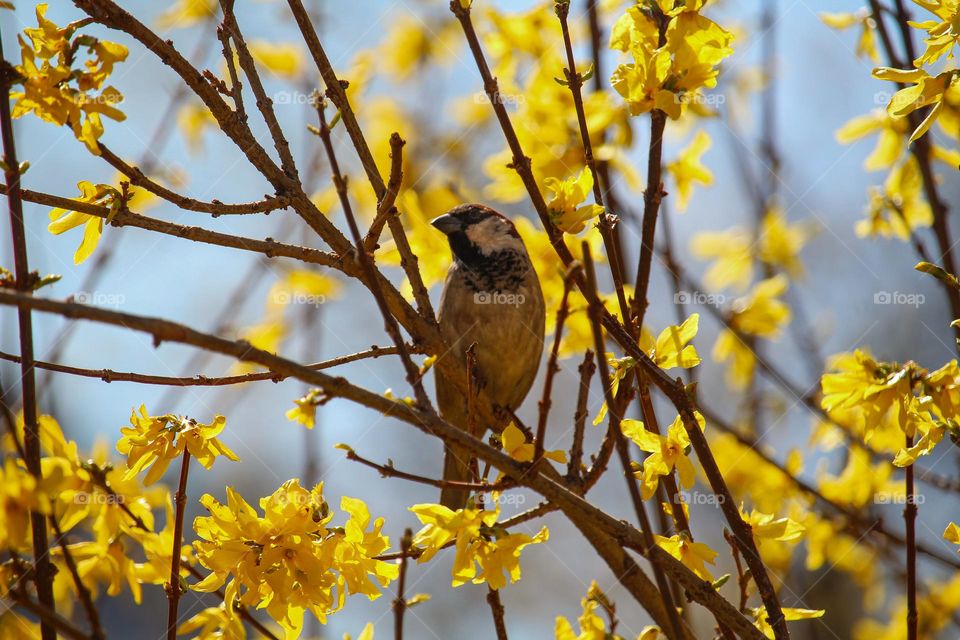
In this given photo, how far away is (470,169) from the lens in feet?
19.7

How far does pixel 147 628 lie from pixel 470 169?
11.2ft

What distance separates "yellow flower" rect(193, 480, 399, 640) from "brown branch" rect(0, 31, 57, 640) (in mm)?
230

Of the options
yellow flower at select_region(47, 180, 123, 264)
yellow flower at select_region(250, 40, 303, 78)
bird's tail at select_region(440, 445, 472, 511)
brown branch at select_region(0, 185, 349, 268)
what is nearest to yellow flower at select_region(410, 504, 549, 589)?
brown branch at select_region(0, 185, 349, 268)

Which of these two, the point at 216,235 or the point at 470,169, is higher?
the point at 470,169

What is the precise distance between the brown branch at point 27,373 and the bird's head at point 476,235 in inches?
71.7

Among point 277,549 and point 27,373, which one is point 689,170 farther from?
point 27,373

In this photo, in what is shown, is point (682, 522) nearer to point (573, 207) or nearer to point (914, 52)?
point (573, 207)

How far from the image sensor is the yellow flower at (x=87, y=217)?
174cm

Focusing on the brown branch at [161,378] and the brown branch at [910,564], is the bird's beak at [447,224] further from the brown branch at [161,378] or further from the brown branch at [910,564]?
the brown branch at [910,564]

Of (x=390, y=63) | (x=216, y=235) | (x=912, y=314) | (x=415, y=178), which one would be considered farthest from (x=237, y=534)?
(x=912, y=314)

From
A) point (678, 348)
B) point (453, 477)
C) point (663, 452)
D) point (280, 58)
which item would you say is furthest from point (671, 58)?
point (280, 58)

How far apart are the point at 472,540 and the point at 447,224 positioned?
1.80 metres

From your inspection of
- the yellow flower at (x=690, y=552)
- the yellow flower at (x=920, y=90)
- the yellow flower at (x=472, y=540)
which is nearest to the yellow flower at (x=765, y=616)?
the yellow flower at (x=690, y=552)

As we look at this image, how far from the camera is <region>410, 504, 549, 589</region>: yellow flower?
1.46 metres
